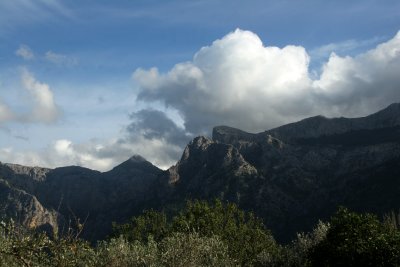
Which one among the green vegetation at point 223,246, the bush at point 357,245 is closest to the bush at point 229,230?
the green vegetation at point 223,246

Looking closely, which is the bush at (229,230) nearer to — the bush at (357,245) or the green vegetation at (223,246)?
the green vegetation at (223,246)

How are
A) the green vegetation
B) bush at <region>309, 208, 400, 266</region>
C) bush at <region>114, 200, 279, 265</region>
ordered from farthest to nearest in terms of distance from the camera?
bush at <region>114, 200, 279, 265</region>
bush at <region>309, 208, 400, 266</region>
the green vegetation

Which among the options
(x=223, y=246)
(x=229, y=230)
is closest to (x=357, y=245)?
(x=223, y=246)

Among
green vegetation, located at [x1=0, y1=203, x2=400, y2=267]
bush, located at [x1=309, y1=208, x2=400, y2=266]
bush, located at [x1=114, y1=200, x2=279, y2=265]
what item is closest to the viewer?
green vegetation, located at [x1=0, y1=203, x2=400, y2=267]

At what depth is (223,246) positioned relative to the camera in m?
67.9

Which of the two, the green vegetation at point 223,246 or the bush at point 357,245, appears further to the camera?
the bush at point 357,245

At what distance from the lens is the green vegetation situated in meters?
25.4

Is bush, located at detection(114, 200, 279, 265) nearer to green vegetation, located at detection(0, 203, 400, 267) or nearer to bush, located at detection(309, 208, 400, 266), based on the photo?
green vegetation, located at detection(0, 203, 400, 267)

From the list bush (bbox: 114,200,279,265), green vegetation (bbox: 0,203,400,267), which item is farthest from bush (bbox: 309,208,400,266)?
bush (bbox: 114,200,279,265)

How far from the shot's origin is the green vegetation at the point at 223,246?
83.2 ft

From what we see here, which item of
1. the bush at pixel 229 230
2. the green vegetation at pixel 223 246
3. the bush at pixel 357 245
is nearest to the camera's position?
the green vegetation at pixel 223 246

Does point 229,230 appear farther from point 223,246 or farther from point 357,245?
point 357,245

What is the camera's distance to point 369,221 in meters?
69.7

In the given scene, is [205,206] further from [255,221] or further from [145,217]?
[145,217]
